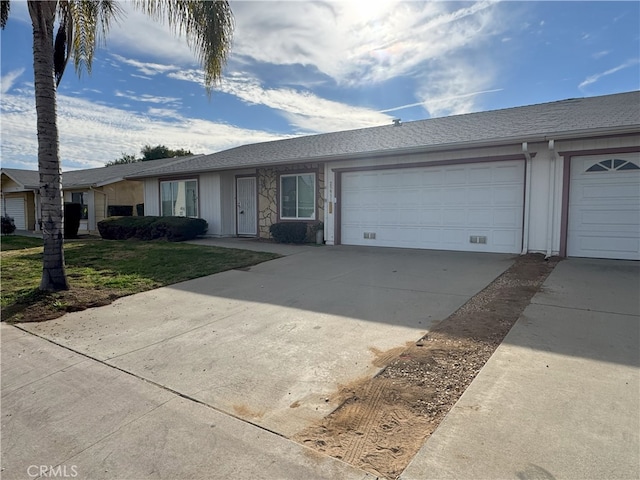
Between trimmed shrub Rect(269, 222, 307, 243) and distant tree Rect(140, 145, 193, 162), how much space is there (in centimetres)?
3383

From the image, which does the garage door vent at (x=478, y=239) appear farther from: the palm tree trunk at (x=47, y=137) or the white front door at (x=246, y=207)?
the palm tree trunk at (x=47, y=137)

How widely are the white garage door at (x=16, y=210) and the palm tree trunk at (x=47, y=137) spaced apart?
2514 centimetres

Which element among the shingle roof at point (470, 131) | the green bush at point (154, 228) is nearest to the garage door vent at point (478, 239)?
the shingle roof at point (470, 131)

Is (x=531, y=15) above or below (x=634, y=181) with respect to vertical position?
above

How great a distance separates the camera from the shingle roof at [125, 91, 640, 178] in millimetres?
8727

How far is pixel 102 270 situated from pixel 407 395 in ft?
26.3

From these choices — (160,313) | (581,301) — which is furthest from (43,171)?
(581,301)

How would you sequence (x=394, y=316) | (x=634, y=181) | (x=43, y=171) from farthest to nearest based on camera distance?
1. (x=634, y=181)
2. (x=43, y=171)
3. (x=394, y=316)

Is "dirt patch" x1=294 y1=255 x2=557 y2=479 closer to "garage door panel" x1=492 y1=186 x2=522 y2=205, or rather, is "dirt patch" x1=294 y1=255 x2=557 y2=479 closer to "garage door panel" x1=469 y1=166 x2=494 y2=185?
"garage door panel" x1=492 y1=186 x2=522 y2=205

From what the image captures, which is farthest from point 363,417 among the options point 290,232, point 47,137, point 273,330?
point 290,232

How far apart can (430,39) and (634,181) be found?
19.4 ft

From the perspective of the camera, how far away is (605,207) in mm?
8672

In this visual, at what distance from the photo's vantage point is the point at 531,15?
366 inches

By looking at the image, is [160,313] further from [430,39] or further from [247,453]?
[430,39]
